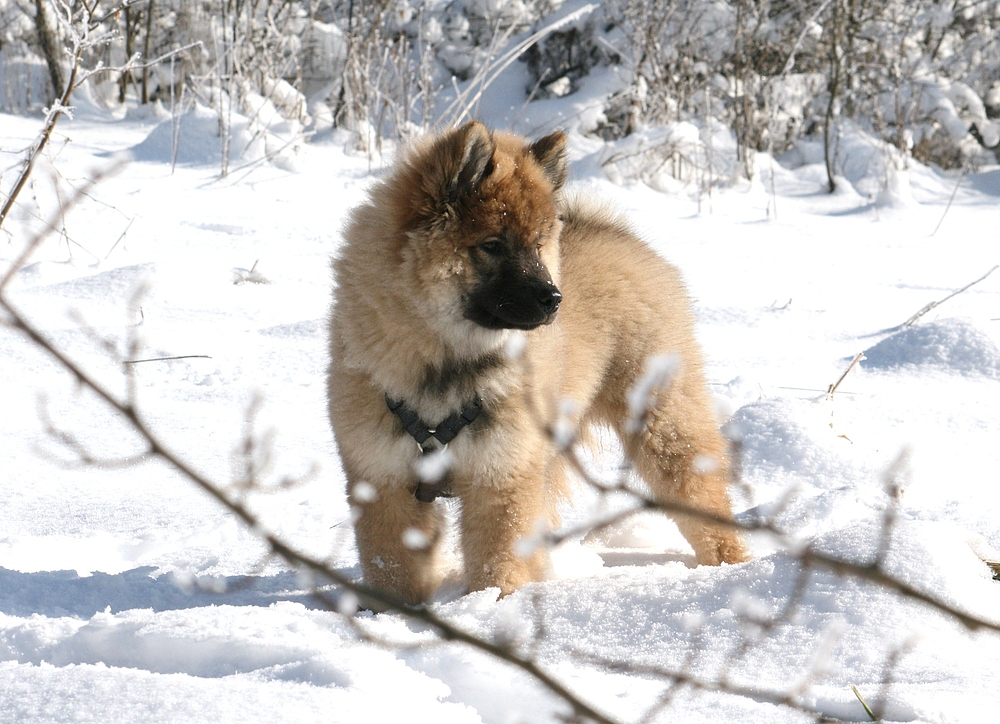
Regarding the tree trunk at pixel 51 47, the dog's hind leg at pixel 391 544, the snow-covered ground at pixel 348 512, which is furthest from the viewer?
the tree trunk at pixel 51 47

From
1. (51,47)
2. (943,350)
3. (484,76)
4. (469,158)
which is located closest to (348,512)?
(469,158)

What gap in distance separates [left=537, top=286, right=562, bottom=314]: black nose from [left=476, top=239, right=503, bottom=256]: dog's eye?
213 mm

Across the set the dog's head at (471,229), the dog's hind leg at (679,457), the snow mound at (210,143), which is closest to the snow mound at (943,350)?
the dog's hind leg at (679,457)

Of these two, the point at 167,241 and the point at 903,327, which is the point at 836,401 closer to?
the point at 903,327

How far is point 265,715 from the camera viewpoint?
1.57 meters

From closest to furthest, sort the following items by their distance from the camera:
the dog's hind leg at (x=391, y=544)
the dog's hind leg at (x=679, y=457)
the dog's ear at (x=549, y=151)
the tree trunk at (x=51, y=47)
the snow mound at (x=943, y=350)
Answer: the dog's hind leg at (x=391, y=544) < the dog's ear at (x=549, y=151) < the dog's hind leg at (x=679, y=457) < the snow mound at (x=943, y=350) < the tree trunk at (x=51, y=47)

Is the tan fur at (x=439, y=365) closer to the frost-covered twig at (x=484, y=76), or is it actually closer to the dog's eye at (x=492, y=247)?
the dog's eye at (x=492, y=247)

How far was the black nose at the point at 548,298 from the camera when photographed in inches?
98.8

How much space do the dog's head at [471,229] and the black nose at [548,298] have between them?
45 millimetres

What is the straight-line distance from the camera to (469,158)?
2.63 meters

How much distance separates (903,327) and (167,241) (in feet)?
14.3

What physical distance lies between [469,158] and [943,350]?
314cm

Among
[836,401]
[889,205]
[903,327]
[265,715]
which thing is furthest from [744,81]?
[265,715]

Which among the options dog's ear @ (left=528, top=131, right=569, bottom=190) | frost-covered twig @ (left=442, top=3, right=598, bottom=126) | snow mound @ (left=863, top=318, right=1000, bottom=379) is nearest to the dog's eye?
dog's ear @ (left=528, top=131, right=569, bottom=190)
